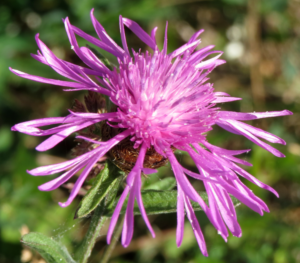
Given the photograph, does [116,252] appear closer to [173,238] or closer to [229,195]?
[173,238]


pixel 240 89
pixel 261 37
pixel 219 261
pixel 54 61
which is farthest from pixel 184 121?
pixel 261 37

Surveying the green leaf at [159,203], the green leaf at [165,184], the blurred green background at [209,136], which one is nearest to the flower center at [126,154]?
the green leaf at [159,203]

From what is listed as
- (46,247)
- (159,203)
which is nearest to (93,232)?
(46,247)

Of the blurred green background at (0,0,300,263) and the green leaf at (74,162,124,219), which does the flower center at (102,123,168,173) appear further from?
the blurred green background at (0,0,300,263)

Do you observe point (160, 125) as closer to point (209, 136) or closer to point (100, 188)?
point (100, 188)

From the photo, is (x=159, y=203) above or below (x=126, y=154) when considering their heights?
below
